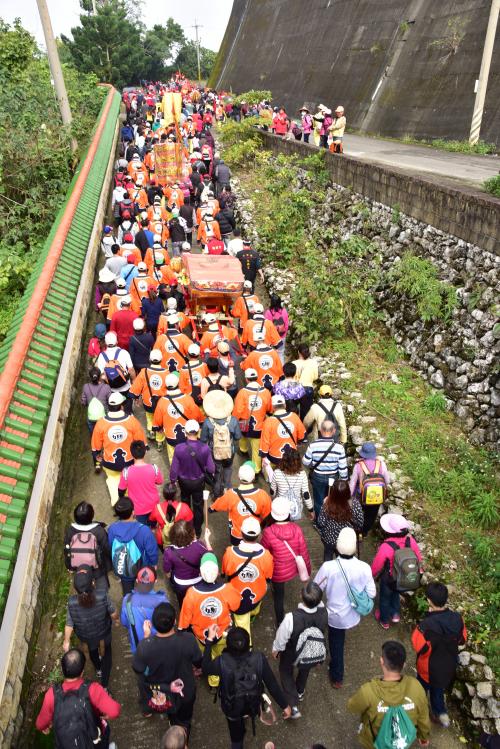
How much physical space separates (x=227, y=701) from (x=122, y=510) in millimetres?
1777

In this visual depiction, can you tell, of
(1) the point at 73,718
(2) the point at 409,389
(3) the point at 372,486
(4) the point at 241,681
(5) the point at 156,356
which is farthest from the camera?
(2) the point at 409,389

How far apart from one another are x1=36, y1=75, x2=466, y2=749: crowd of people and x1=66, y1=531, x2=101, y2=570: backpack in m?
0.01

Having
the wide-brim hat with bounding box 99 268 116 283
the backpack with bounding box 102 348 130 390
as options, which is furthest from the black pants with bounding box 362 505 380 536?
the wide-brim hat with bounding box 99 268 116 283

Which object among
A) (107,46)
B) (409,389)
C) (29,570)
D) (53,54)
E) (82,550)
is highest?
(107,46)

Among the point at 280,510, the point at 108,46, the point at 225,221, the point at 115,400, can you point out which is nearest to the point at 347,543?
the point at 280,510

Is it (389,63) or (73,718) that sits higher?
(389,63)

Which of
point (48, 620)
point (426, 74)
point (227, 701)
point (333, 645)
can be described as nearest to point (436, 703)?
point (333, 645)

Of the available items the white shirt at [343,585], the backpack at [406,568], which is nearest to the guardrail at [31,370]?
the white shirt at [343,585]

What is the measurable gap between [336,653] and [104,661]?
208 centimetres

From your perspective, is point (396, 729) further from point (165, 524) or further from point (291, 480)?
point (165, 524)

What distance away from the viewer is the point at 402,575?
183 inches

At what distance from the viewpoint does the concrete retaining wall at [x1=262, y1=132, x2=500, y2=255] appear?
799 centimetres

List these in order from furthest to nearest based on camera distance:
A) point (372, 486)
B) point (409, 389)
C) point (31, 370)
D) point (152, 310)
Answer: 1. point (152, 310)
2. point (409, 389)
3. point (31, 370)
4. point (372, 486)

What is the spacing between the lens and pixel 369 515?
5969mm
